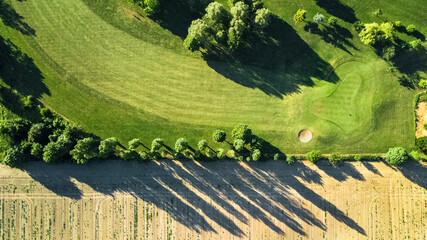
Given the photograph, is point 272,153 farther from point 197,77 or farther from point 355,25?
point 355,25

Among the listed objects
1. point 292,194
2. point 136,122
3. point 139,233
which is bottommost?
point 139,233

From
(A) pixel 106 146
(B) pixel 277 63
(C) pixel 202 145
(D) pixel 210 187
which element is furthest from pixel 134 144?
(B) pixel 277 63

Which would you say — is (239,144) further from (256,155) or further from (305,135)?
(305,135)

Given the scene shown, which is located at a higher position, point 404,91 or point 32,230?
point 404,91

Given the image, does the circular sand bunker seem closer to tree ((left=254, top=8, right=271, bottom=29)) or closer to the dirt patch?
the dirt patch

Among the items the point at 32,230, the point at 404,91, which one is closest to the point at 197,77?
the point at 404,91

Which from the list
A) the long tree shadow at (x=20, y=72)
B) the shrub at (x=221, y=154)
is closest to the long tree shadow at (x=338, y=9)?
the shrub at (x=221, y=154)
